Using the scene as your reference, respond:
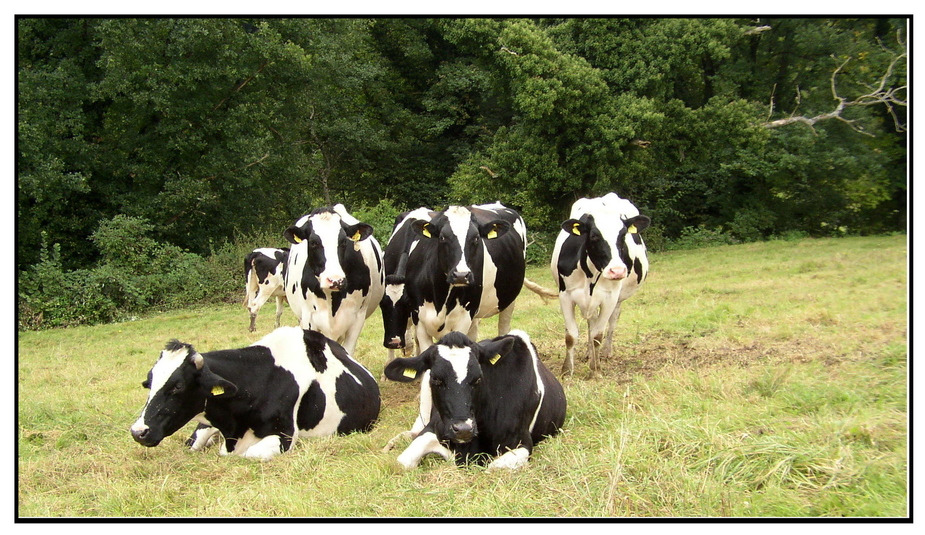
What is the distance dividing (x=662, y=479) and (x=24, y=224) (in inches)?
692

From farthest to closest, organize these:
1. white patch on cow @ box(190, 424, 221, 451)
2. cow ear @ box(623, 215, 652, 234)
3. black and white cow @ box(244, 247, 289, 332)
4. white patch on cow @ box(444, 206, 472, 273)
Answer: black and white cow @ box(244, 247, 289, 332) → cow ear @ box(623, 215, 652, 234) → white patch on cow @ box(444, 206, 472, 273) → white patch on cow @ box(190, 424, 221, 451)

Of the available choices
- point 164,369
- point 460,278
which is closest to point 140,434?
point 164,369

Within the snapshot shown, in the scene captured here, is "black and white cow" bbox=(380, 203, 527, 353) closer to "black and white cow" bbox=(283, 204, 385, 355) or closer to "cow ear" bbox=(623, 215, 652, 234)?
"black and white cow" bbox=(283, 204, 385, 355)

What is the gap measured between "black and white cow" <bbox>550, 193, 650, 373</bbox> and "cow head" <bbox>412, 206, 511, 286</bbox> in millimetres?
1122

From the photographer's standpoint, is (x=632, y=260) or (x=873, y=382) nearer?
(x=873, y=382)

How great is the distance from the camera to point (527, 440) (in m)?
5.66

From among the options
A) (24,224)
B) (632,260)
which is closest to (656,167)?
(632,260)

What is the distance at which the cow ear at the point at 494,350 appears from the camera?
573cm

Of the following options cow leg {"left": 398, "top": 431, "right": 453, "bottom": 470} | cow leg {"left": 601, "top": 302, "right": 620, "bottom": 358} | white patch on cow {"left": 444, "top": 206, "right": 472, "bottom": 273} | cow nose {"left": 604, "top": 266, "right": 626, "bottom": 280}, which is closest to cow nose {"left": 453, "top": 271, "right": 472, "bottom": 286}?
white patch on cow {"left": 444, "top": 206, "right": 472, "bottom": 273}

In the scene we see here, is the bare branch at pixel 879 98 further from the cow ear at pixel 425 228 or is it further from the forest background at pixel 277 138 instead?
the cow ear at pixel 425 228

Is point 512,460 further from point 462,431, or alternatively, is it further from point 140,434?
point 140,434

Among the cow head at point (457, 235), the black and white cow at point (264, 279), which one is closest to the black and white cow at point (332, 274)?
the cow head at point (457, 235)

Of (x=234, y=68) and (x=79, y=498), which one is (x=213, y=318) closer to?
(x=234, y=68)

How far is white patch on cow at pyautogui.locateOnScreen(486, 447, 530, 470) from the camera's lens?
5.23 metres
